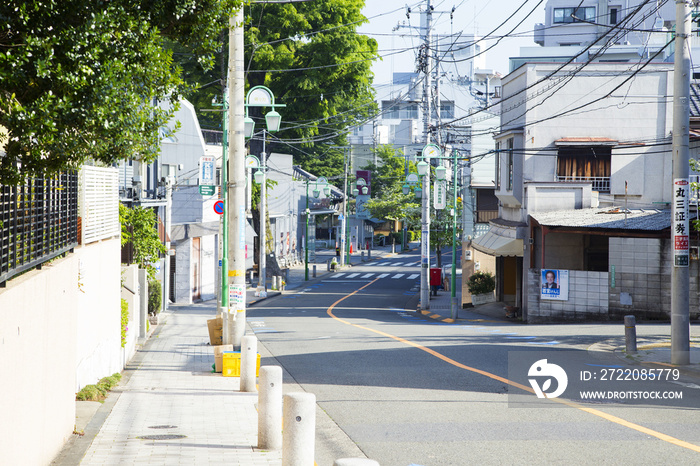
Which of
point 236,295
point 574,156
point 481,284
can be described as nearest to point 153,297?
point 236,295

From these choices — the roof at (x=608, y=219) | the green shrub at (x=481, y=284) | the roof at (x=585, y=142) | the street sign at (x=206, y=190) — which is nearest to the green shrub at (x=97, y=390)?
the street sign at (x=206, y=190)

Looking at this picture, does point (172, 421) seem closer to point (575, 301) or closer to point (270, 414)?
point (270, 414)

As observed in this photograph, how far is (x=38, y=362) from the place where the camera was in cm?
718

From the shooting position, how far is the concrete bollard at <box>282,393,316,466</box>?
7219mm

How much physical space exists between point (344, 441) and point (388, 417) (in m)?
1.36

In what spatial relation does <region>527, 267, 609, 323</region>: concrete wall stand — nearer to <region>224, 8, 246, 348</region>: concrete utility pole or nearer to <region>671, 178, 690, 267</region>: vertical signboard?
<region>671, 178, 690, 267</region>: vertical signboard

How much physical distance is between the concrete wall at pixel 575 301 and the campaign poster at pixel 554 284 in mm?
160

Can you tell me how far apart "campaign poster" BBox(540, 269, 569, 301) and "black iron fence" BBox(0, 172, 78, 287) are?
1888cm

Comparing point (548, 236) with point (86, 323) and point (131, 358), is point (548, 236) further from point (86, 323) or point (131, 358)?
point (86, 323)

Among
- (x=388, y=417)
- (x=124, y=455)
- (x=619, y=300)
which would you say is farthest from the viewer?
(x=619, y=300)

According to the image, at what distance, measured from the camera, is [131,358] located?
57.4ft

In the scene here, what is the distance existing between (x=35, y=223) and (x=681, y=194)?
12554 millimetres

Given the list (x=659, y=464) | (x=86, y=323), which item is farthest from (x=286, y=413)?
(x=86, y=323)

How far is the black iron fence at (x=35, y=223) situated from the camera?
6.64m
